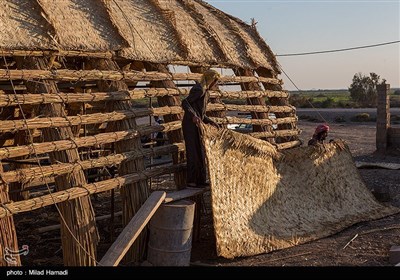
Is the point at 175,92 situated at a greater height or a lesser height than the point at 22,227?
greater

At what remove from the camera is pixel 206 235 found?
895 cm

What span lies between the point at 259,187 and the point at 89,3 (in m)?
3.47

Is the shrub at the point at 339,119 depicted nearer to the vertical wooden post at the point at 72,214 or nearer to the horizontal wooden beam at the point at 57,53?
the horizontal wooden beam at the point at 57,53

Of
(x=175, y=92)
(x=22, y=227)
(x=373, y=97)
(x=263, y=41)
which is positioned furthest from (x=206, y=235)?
(x=373, y=97)

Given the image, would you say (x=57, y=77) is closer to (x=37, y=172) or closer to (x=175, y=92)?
(x=37, y=172)

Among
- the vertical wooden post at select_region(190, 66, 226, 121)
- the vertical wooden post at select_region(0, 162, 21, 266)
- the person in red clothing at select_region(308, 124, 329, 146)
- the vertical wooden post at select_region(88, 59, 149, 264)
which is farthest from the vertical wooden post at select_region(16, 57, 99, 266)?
the person in red clothing at select_region(308, 124, 329, 146)

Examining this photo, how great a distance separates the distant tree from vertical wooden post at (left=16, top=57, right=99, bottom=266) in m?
51.6

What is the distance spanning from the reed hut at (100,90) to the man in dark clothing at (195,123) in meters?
0.50

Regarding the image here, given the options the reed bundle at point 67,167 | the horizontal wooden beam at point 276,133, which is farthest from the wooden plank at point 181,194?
→ the horizontal wooden beam at point 276,133

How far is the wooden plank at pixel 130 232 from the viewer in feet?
19.7

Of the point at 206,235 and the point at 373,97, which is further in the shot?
the point at 373,97

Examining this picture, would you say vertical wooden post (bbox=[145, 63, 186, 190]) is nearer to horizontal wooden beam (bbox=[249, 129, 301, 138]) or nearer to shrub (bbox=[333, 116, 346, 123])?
horizontal wooden beam (bbox=[249, 129, 301, 138])

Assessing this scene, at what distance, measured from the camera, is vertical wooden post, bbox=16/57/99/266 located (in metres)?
6.54
